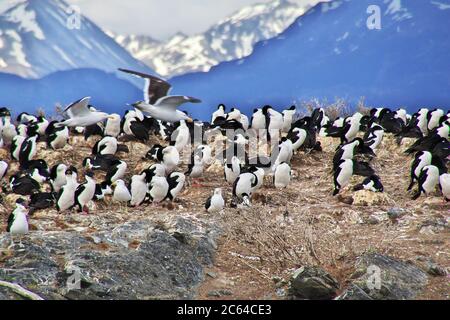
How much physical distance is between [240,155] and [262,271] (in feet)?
25.5

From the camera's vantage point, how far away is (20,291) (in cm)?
767

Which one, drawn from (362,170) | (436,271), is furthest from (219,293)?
(362,170)

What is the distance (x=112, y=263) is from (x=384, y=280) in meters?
3.08

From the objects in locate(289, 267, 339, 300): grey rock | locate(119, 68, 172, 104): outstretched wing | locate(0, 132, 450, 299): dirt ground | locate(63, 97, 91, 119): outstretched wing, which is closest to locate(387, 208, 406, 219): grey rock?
locate(0, 132, 450, 299): dirt ground

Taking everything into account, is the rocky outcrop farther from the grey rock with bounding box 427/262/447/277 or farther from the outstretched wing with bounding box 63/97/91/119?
the outstretched wing with bounding box 63/97/91/119

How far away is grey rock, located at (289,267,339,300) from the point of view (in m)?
8.58

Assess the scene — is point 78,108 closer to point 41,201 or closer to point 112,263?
point 41,201

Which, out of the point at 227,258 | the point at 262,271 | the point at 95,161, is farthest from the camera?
the point at 95,161

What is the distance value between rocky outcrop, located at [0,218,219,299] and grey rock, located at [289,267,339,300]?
1.20 meters

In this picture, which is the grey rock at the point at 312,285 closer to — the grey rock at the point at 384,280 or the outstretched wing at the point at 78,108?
the grey rock at the point at 384,280

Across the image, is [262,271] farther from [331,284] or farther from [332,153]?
[332,153]

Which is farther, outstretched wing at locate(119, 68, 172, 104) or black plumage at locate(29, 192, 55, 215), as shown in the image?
black plumage at locate(29, 192, 55, 215)

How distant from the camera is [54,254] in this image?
9.05 meters
